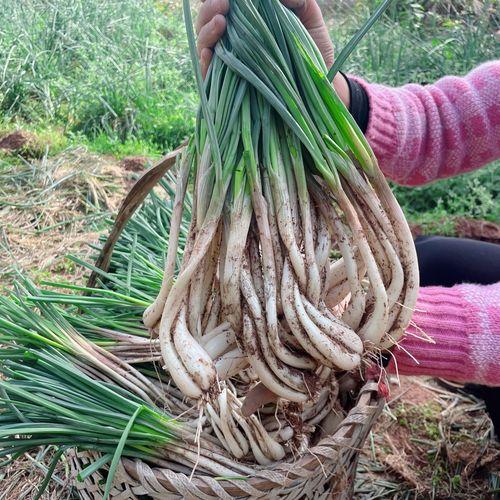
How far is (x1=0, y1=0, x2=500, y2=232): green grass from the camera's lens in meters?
2.92

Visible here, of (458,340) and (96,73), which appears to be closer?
(458,340)

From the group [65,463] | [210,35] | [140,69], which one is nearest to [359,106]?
[210,35]

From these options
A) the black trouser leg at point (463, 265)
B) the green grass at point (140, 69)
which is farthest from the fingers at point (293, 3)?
the green grass at point (140, 69)

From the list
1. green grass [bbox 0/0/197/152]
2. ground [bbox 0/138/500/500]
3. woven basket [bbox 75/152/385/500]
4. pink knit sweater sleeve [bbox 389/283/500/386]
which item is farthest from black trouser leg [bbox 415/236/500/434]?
green grass [bbox 0/0/197/152]

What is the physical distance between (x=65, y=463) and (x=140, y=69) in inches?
106

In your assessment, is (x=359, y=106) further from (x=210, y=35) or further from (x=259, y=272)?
(x=259, y=272)

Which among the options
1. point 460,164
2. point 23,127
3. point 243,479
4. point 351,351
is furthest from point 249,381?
point 23,127

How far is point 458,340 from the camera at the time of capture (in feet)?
3.78

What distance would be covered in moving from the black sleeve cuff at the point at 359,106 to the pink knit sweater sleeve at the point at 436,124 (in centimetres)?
1

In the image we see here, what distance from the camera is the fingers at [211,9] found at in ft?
3.26

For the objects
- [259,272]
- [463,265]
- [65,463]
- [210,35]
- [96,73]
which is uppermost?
[210,35]

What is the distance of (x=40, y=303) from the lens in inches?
48.4

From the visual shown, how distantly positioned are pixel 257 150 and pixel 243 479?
0.51 metres

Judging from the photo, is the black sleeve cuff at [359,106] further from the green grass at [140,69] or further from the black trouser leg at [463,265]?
the green grass at [140,69]
